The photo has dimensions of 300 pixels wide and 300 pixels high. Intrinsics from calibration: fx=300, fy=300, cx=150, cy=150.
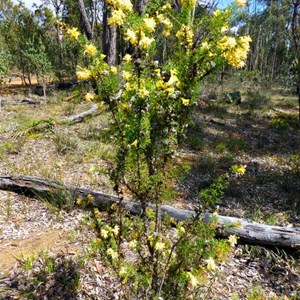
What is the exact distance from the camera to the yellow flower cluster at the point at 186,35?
1.71 metres

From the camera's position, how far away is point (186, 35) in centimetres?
172

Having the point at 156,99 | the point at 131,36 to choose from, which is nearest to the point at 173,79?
the point at 156,99

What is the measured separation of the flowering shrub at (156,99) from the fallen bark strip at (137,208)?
2.66ft

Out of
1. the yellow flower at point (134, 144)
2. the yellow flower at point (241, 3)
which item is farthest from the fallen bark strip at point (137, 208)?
the yellow flower at point (241, 3)

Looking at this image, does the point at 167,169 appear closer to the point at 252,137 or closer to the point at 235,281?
the point at 235,281

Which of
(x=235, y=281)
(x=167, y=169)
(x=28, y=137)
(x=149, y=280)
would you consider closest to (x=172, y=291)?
(x=149, y=280)

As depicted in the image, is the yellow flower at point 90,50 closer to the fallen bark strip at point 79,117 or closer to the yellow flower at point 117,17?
the yellow flower at point 117,17

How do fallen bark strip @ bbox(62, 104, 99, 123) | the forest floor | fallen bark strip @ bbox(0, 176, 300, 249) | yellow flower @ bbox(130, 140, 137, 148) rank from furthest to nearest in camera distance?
fallen bark strip @ bbox(62, 104, 99, 123), fallen bark strip @ bbox(0, 176, 300, 249), the forest floor, yellow flower @ bbox(130, 140, 137, 148)

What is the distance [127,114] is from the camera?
168 cm

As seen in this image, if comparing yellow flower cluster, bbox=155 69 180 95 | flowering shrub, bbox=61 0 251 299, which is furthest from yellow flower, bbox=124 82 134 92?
yellow flower cluster, bbox=155 69 180 95

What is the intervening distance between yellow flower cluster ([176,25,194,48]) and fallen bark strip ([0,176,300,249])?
145cm

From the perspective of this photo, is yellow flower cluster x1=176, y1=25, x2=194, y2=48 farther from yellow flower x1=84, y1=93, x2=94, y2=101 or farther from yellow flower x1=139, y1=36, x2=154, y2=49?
yellow flower x1=84, y1=93, x2=94, y2=101

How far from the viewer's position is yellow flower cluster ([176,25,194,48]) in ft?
5.59

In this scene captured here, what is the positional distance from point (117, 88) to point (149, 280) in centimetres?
128
